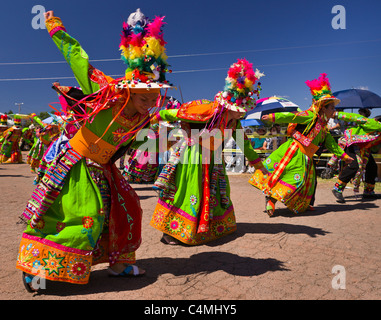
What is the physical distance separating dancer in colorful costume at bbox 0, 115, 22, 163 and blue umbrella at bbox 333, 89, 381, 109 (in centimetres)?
1386

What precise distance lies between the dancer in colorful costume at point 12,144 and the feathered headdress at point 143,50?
1431 centimetres

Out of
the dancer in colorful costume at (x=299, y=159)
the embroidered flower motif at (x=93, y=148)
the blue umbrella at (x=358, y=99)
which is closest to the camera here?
the embroidered flower motif at (x=93, y=148)

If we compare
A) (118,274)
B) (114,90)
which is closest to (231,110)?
(114,90)

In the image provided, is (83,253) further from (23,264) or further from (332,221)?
(332,221)

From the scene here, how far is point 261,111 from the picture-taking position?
13234mm

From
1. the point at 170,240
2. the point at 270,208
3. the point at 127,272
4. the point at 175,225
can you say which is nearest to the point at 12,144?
the point at 270,208

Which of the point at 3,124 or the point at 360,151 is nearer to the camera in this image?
the point at 360,151

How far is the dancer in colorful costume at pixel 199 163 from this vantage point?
12.1 feet

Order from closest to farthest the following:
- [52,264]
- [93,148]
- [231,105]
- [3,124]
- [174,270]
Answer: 1. [52,264]
2. [93,148]
3. [174,270]
4. [231,105]
5. [3,124]

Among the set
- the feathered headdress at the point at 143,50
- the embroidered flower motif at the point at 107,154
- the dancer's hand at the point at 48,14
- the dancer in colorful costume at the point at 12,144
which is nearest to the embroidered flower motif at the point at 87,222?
the embroidered flower motif at the point at 107,154

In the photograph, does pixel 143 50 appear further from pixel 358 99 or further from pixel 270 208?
pixel 358 99

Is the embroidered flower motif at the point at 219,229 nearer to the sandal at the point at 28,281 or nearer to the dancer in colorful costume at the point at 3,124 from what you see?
the sandal at the point at 28,281

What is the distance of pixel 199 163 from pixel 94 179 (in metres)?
1.52

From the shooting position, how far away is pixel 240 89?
3.74 metres
